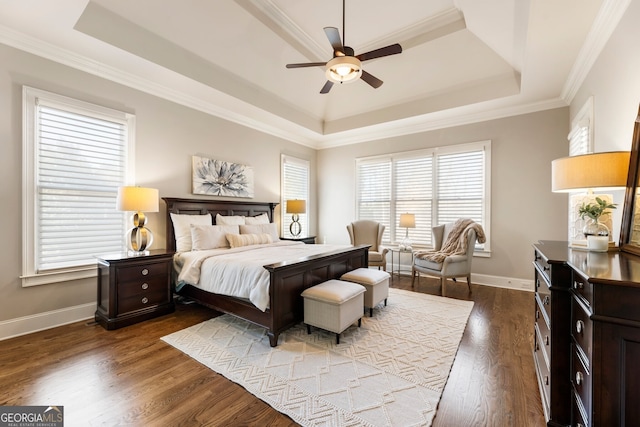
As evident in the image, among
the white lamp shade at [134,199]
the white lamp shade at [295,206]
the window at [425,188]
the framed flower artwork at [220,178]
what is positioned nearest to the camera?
the white lamp shade at [134,199]

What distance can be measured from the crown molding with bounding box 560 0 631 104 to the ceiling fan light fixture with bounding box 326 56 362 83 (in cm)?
207

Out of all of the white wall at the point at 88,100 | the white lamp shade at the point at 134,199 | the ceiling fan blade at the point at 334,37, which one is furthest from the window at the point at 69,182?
the ceiling fan blade at the point at 334,37

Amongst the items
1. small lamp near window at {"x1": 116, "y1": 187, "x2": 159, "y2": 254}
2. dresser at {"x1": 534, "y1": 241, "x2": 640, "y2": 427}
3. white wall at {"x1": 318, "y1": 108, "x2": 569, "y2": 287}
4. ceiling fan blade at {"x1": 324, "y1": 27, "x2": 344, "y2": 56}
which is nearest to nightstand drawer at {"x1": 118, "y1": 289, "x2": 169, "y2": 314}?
small lamp near window at {"x1": 116, "y1": 187, "x2": 159, "y2": 254}

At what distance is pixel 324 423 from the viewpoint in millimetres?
1641

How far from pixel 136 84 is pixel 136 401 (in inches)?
143

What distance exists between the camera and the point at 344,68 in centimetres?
278

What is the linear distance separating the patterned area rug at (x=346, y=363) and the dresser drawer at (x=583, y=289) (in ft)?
3.62

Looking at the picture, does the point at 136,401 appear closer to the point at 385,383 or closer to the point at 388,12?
the point at 385,383

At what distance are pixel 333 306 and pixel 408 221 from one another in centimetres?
306

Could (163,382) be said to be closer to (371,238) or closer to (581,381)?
(581,381)

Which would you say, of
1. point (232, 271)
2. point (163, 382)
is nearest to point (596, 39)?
point (232, 271)

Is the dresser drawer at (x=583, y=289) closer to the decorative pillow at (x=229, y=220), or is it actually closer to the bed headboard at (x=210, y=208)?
the decorative pillow at (x=229, y=220)

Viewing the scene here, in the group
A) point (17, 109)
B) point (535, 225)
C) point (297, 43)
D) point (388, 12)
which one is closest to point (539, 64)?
point (388, 12)
